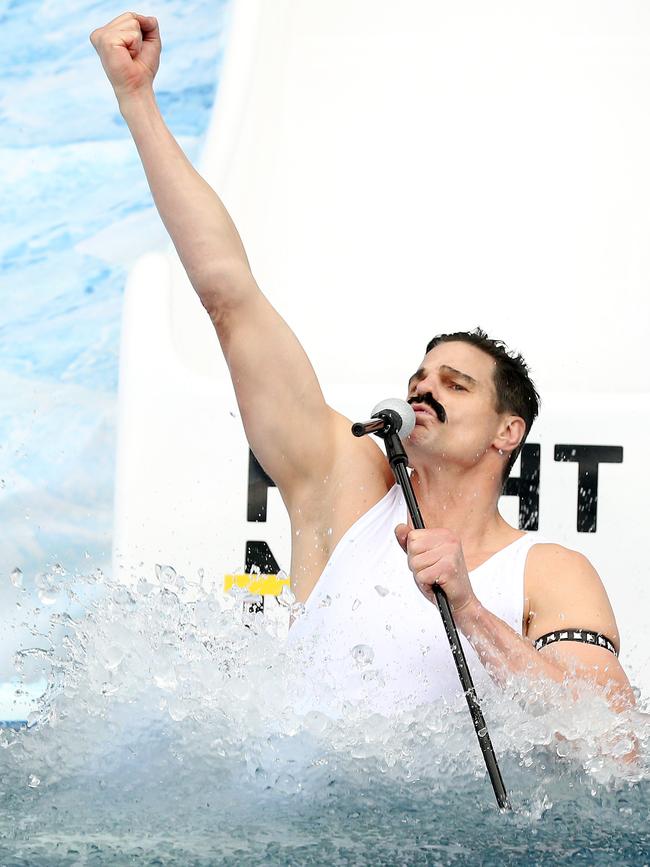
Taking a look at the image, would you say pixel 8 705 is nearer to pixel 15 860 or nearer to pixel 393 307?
pixel 393 307

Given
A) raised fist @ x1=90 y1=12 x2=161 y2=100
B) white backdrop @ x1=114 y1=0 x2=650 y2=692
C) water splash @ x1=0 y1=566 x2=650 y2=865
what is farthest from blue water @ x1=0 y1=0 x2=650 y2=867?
white backdrop @ x1=114 y1=0 x2=650 y2=692

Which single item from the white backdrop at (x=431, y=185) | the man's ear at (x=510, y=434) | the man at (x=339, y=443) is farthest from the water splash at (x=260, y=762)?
the white backdrop at (x=431, y=185)

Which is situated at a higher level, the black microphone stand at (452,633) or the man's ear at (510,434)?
the man's ear at (510,434)

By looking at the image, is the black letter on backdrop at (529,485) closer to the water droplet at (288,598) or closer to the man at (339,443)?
the man at (339,443)

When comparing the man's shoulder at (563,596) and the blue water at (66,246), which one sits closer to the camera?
the man's shoulder at (563,596)

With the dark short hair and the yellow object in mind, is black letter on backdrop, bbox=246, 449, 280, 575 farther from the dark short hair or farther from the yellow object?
the dark short hair

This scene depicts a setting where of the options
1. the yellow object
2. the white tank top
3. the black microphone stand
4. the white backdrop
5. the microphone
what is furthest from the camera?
the white backdrop

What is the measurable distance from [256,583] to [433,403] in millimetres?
511

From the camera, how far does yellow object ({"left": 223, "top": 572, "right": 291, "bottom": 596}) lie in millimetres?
1920

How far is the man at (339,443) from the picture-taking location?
4.81ft

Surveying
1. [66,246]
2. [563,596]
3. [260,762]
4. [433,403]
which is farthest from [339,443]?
[66,246]

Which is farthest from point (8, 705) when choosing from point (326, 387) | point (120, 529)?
point (326, 387)

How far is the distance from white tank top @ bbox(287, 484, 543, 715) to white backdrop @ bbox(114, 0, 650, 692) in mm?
764

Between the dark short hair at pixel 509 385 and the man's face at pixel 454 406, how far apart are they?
0.4 inches
